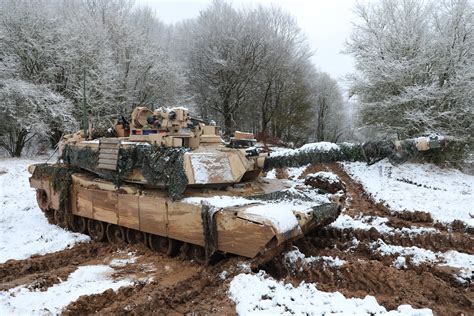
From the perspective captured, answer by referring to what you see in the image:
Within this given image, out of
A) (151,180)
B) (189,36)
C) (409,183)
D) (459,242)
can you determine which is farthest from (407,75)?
(189,36)

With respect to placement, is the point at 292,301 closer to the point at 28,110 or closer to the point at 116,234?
the point at 116,234

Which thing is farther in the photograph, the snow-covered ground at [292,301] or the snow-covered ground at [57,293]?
the snow-covered ground at [57,293]

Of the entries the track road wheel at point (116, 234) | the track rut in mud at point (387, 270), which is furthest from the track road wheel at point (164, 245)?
the track rut in mud at point (387, 270)

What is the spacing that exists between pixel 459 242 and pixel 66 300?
21.6 feet

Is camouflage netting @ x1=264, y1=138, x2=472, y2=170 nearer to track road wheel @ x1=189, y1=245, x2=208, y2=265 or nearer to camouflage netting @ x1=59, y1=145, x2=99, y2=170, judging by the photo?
track road wheel @ x1=189, y1=245, x2=208, y2=265

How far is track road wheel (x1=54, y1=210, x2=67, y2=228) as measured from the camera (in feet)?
32.3

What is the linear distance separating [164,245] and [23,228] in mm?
4448

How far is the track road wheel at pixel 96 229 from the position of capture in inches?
357

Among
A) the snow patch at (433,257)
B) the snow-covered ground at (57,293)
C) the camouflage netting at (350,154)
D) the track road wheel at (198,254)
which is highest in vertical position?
the camouflage netting at (350,154)

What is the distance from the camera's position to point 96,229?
30.5ft

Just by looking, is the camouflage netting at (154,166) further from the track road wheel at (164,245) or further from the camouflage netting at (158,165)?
the track road wheel at (164,245)

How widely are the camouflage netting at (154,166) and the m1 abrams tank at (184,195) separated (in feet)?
0.06

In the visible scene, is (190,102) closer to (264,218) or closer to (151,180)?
(151,180)

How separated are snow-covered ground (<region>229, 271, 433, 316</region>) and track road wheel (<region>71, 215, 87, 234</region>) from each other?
5380mm
